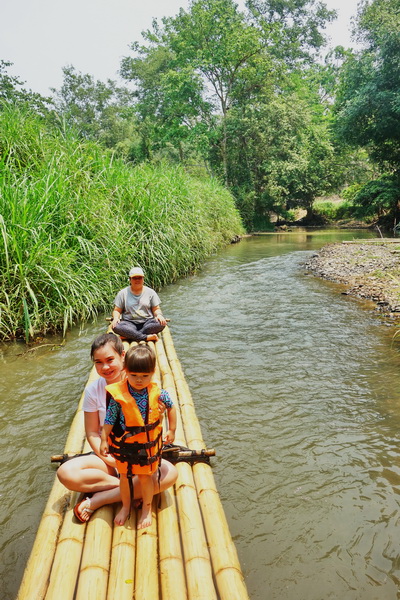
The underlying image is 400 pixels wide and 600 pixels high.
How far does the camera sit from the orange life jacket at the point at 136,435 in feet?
6.09

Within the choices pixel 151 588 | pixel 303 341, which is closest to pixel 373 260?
pixel 303 341

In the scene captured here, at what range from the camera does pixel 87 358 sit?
4652mm

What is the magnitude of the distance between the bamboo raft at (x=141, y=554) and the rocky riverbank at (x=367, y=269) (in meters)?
4.03

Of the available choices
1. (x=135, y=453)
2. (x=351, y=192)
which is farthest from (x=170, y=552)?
(x=351, y=192)

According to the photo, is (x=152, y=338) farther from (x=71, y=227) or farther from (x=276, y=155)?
(x=276, y=155)

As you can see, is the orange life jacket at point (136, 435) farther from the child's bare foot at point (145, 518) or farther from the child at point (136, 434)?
the child's bare foot at point (145, 518)

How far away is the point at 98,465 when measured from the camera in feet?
6.98

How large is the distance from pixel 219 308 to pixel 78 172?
10.8 ft

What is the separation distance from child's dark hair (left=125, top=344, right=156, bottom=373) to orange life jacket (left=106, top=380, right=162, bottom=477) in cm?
14

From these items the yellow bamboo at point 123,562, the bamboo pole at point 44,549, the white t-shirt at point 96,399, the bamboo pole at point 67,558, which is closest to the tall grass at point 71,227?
the white t-shirt at point 96,399

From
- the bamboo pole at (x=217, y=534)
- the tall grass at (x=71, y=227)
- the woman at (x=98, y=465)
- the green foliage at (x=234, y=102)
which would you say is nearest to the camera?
the bamboo pole at (x=217, y=534)

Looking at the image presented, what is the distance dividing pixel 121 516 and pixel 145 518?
0.12 m

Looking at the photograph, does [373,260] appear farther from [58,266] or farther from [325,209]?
[325,209]

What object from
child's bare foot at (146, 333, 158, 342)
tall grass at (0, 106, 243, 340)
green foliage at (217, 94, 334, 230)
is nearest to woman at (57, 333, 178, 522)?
child's bare foot at (146, 333, 158, 342)
